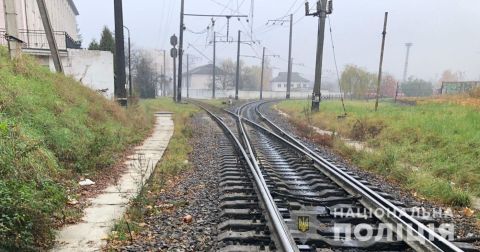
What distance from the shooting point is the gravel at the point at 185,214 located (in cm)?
488

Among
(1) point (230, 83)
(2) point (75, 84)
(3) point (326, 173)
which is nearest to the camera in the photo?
(3) point (326, 173)

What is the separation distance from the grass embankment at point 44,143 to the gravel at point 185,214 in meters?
1.25

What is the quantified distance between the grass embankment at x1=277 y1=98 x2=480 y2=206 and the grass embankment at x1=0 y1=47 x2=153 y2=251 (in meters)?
6.48

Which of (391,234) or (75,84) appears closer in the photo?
(391,234)

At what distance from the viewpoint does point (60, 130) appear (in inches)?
356

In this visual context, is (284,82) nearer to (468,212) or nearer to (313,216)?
(468,212)

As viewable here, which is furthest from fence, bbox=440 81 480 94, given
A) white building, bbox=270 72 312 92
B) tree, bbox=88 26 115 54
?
white building, bbox=270 72 312 92

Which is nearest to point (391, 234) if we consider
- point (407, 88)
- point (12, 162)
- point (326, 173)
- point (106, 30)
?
point (326, 173)

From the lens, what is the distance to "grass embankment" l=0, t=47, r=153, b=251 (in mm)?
4617

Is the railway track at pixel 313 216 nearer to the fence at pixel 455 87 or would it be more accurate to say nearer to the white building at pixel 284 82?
the fence at pixel 455 87

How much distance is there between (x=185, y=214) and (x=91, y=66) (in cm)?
2132

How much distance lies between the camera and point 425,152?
10898 millimetres

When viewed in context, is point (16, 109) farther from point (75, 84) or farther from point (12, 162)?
point (75, 84)

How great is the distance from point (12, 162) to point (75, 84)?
10.7 m
